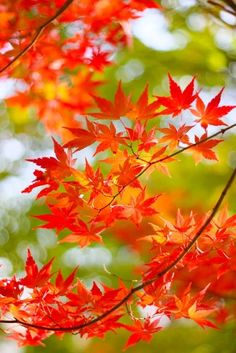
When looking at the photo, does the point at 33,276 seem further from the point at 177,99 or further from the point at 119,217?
the point at 177,99

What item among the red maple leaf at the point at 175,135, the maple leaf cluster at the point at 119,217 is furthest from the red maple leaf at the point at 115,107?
the red maple leaf at the point at 175,135

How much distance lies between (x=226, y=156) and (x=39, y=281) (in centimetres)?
246

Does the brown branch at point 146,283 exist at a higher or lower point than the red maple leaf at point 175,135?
lower

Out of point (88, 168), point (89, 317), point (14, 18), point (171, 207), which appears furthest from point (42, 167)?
point (171, 207)

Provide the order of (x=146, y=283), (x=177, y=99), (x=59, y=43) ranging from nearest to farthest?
(x=146, y=283) → (x=177, y=99) → (x=59, y=43)

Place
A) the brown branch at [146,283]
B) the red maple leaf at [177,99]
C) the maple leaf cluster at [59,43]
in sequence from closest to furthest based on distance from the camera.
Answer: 1. the brown branch at [146,283]
2. the red maple leaf at [177,99]
3. the maple leaf cluster at [59,43]

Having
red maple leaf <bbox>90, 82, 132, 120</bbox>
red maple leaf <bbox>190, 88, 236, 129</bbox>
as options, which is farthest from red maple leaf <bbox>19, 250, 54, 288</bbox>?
red maple leaf <bbox>190, 88, 236, 129</bbox>

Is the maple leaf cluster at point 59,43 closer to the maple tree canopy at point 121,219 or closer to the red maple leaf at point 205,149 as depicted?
the maple tree canopy at point 121,219

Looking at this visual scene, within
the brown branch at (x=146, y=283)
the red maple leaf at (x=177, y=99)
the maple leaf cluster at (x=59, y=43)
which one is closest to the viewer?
the brown branch at (x=146, y=283)

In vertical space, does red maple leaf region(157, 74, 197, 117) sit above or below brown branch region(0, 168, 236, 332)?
above

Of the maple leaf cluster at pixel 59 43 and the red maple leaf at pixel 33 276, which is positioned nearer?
the red maple leaf at pixel 33 276

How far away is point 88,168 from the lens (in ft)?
4.38

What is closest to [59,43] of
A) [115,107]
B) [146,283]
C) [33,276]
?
[115,107]

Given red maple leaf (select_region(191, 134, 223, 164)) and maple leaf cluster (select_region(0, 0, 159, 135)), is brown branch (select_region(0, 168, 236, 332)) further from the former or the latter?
maple leaf cluster (select_region(0, 0, 159, 135))
